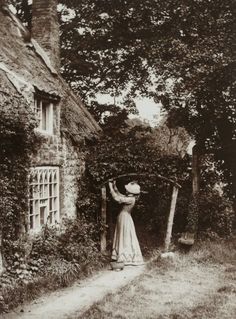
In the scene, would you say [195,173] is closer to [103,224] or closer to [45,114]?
[103,224]

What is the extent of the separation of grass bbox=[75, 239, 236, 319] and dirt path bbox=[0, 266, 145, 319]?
1.27ft

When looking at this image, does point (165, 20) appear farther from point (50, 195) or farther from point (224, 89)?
point (50, 195)

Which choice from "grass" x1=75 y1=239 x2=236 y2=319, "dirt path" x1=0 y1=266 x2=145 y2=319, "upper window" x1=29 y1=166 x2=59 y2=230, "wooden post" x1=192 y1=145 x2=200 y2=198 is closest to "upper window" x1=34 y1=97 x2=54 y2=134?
"upper window" x1=29 y1=166 x2=59 y2=230

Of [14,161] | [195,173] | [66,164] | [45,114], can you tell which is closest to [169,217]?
[195,173]

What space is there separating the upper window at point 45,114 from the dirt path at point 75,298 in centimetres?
439

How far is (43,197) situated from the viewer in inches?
519

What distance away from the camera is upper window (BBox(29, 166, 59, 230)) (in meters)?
12.6

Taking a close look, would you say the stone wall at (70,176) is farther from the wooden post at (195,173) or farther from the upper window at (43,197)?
the wooden post at (195,173)

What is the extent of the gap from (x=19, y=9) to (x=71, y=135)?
36.2 feet

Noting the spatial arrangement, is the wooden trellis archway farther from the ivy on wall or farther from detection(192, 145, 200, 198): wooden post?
the ivy on wall

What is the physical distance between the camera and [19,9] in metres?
23.2

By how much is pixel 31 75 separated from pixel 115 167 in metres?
3.91

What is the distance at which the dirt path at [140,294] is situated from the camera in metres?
9.06

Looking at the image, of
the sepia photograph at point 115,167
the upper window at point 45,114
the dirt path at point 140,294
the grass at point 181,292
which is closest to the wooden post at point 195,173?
the sepia photograph at point 115,167
